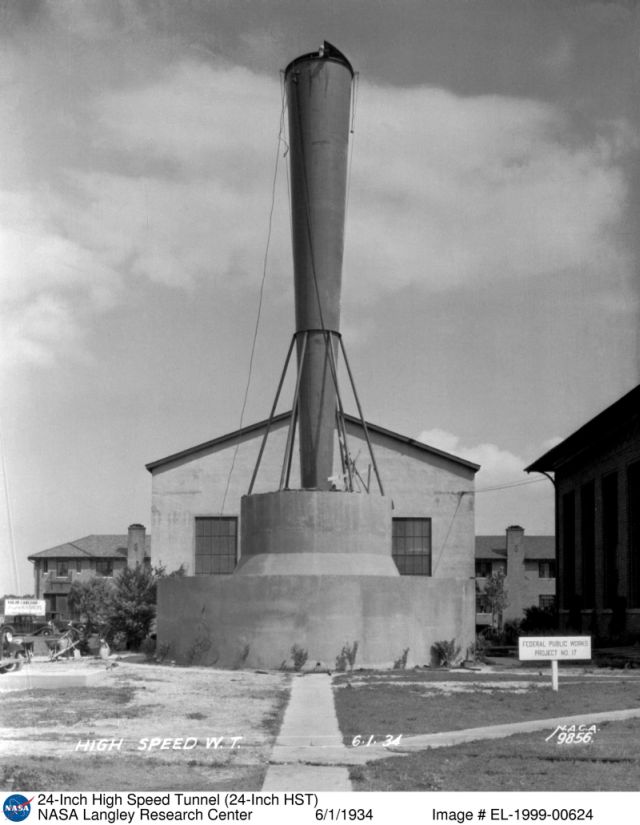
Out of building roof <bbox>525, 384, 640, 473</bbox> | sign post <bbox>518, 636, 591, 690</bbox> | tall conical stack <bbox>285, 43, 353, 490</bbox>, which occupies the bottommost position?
sign post <bbox>518, 636, 591, 690</bbox>

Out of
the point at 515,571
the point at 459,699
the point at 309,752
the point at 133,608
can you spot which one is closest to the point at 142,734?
the point at 309,752

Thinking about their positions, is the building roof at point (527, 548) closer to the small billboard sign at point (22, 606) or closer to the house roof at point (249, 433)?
the house roof at point (249, 433)

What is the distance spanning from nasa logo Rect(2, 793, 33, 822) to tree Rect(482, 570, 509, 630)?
58892 millimetres

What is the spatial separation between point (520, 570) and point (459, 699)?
56.7 m

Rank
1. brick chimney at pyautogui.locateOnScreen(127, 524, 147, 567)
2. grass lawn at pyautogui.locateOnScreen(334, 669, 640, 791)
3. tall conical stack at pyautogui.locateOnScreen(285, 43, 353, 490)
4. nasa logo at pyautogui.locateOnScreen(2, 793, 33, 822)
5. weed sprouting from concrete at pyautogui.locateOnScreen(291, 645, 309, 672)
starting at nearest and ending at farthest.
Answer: nasa logo at pyautogui.locateOnScreen(2, 793, 33, 822) → grass lawn at pyautogui.locateOnScreen(334, 669, 640, 791) → weed sprouting from concrete at pyautogui.locateOnScreen(291, 645, 309, 672) → tall conical stack at pyautogui.locateOnScreen(285, 43, 353, 490) → brick chimney at pyautogui.locateOnScreen(127, 524, 147, 567)

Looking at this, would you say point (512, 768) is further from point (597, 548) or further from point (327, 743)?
point (597, 548)

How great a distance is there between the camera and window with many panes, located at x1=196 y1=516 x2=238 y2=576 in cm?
4178

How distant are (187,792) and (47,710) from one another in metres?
6.25

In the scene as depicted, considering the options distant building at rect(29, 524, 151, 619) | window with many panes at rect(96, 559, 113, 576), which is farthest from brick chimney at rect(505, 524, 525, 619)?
window with many panes at rect(96, 559, 113, 576)

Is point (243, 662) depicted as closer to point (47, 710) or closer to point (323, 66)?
point (47, 710)

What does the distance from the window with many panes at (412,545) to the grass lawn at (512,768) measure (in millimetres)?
30638

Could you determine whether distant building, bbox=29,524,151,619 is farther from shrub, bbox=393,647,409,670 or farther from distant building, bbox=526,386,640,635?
shrub, bbox=393,647,409,670

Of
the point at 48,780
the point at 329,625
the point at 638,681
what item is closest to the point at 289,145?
the point at 329,625

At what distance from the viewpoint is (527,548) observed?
244 ft
